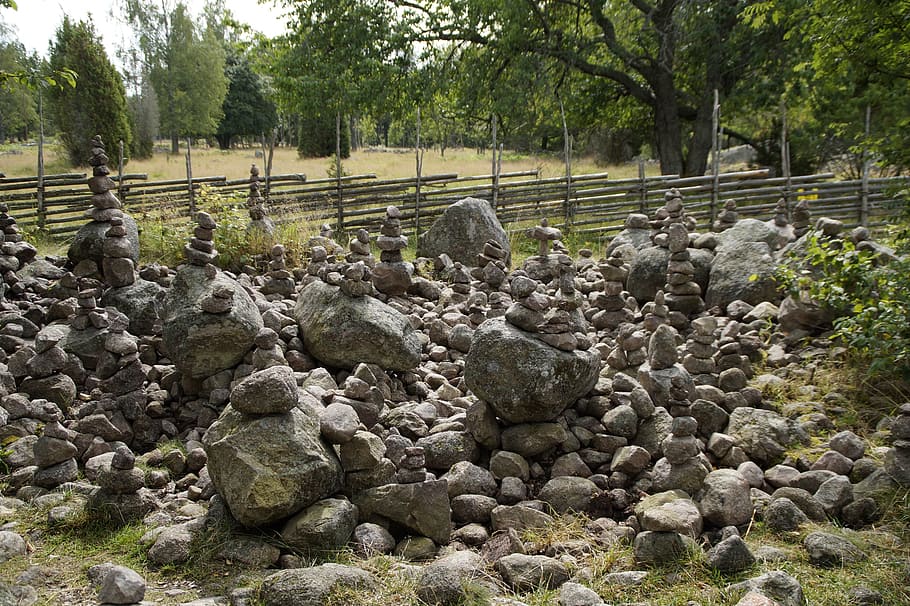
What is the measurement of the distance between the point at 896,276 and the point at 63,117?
24568mm

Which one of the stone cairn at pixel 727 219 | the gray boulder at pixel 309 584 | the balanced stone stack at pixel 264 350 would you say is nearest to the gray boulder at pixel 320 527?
the gray boulder at pixel 309 584

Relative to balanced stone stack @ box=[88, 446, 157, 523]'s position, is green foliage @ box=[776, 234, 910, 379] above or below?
above

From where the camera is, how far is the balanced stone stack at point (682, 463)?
3.98 m

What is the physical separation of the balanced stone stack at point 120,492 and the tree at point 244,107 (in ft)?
122

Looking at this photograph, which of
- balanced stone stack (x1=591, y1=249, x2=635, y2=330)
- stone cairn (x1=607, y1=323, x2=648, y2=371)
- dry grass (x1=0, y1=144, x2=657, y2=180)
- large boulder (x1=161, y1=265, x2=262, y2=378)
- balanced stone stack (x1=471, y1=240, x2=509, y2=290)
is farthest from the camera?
dry grass (x1=0, y1=144, x2=657, y2=180)

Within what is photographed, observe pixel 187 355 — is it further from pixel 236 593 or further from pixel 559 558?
pixel 559 558

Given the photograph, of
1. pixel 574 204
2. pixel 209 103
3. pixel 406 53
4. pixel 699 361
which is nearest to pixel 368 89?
pixel 406 53

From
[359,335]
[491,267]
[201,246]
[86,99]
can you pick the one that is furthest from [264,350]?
[86,99]

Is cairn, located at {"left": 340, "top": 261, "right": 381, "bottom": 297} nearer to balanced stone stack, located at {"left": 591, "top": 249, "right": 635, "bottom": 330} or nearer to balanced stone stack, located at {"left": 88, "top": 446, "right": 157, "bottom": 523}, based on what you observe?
balanced stone stack, located at {"left": 88, "top": 446, "right": 157, "bottom": 523}

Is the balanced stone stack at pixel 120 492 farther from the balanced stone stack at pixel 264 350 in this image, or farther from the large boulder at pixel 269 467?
the balanced stone stack at pixel 264 350

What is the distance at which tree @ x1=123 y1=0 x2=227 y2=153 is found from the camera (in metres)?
31.8

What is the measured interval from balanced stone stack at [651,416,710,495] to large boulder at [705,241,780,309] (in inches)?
132

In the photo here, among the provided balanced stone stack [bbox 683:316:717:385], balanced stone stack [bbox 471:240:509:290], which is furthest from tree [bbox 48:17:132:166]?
balanced stone stack [bbox 683:316:717:385]

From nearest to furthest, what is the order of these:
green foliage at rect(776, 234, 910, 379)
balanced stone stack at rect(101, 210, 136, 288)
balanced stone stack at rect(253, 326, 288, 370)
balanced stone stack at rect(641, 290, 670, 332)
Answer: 1. green foliage at rect(776, 234, 910, 379)
2. balanced stone stack at rect(253, 326, 288, 370)
3. balanced stone stack at rect(641, 290, 670, 332)
4. balanced stone stack at rect(101, 210, 136, 288)
